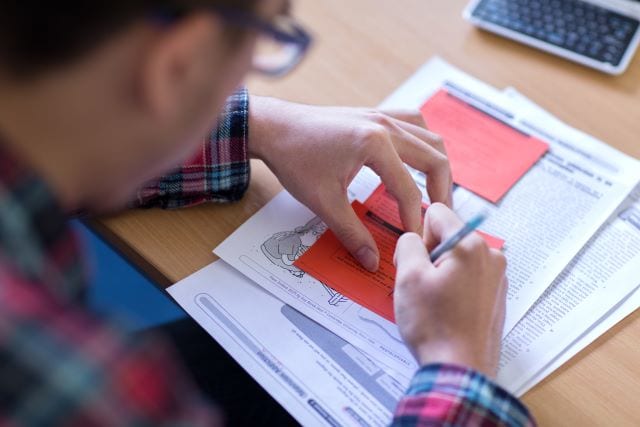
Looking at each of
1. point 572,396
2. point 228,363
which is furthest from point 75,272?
point 572,396

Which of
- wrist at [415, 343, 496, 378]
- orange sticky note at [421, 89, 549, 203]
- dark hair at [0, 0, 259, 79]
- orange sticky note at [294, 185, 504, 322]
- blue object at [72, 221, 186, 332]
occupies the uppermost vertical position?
dark hair at [0, 0, 259, 79]

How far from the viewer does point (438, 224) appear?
749mm

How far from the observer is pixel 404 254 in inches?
28.9

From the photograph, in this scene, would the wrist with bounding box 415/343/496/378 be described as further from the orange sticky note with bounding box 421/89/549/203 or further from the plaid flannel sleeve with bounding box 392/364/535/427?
the orange sticky note with bounding box 421/89/549/203

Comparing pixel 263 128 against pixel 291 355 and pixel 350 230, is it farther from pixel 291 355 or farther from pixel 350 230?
pixel 291 355

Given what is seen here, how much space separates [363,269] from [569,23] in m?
0.54

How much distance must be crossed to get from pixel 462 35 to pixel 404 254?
476 millimetres

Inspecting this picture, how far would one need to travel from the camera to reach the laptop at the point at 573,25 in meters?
1.03

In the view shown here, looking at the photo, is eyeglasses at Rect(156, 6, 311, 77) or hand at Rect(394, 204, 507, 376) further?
hand at Rect(394, 204, 507, 376)

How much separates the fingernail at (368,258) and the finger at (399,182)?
0.06 metres

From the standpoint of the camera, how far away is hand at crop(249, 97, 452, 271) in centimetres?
80

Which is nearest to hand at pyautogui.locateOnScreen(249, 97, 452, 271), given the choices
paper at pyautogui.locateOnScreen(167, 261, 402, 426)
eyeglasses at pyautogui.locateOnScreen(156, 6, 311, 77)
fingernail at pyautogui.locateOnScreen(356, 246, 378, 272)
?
fingernail at pyautogui.locateOnScreen(356, 246, 378, 272)

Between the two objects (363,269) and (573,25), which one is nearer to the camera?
(363,269)

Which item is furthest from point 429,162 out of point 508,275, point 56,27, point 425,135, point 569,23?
point 56,27
